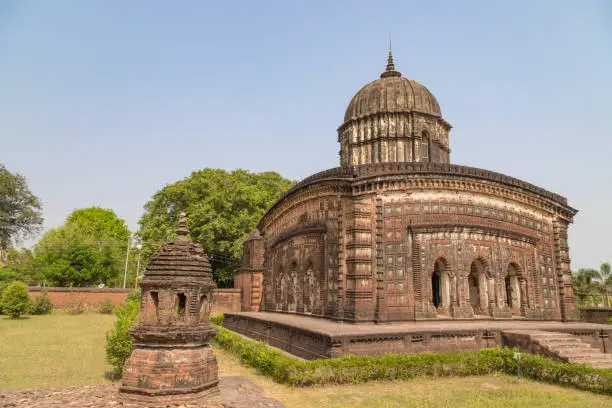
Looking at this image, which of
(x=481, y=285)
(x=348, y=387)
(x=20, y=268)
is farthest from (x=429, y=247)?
(x=20, y=268)

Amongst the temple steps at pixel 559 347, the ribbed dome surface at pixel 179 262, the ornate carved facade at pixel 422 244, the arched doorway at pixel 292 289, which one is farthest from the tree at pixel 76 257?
the temple steps at pixel 559 347

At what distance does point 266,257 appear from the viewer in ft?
80.6

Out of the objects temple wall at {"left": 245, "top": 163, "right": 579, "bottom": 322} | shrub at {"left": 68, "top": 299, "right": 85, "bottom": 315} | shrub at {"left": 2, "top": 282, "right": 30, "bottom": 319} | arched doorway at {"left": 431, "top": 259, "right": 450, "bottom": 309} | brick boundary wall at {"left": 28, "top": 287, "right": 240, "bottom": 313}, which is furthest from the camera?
brick boundary wall at {"left": 28, "top": 287, "right": 240, "bottom": 313}

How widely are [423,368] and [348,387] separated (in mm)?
2204

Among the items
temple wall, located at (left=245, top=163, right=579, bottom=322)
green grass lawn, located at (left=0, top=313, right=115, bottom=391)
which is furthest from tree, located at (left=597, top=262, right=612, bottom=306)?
green grass lawn, located at (left=0, top=313, right=115, bottom=391)

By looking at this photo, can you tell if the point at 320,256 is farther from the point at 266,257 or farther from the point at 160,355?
the point at 160,355

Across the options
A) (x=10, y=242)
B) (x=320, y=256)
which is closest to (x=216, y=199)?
(x=320, y=256)

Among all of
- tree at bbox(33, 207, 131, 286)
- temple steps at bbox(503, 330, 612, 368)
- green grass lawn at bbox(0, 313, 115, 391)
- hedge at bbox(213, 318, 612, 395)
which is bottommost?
green grass lawn at bbox(0, 313, 115, 391)

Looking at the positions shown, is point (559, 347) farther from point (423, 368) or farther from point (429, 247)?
point (429, 247)

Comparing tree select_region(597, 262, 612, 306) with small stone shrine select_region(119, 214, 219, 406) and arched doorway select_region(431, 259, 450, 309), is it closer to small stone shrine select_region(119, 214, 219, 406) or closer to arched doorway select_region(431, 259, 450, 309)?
arched doorway select_region(431, 259, 450, 309)

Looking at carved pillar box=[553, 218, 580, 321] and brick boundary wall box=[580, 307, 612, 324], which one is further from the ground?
carved pillar box=[553, 218, 580, 321]

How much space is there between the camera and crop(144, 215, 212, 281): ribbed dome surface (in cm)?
816

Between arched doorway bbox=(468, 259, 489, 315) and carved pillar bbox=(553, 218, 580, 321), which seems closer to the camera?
arched doorway bbox=(468, 259, 489, 315)

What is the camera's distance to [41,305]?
93.2ft
